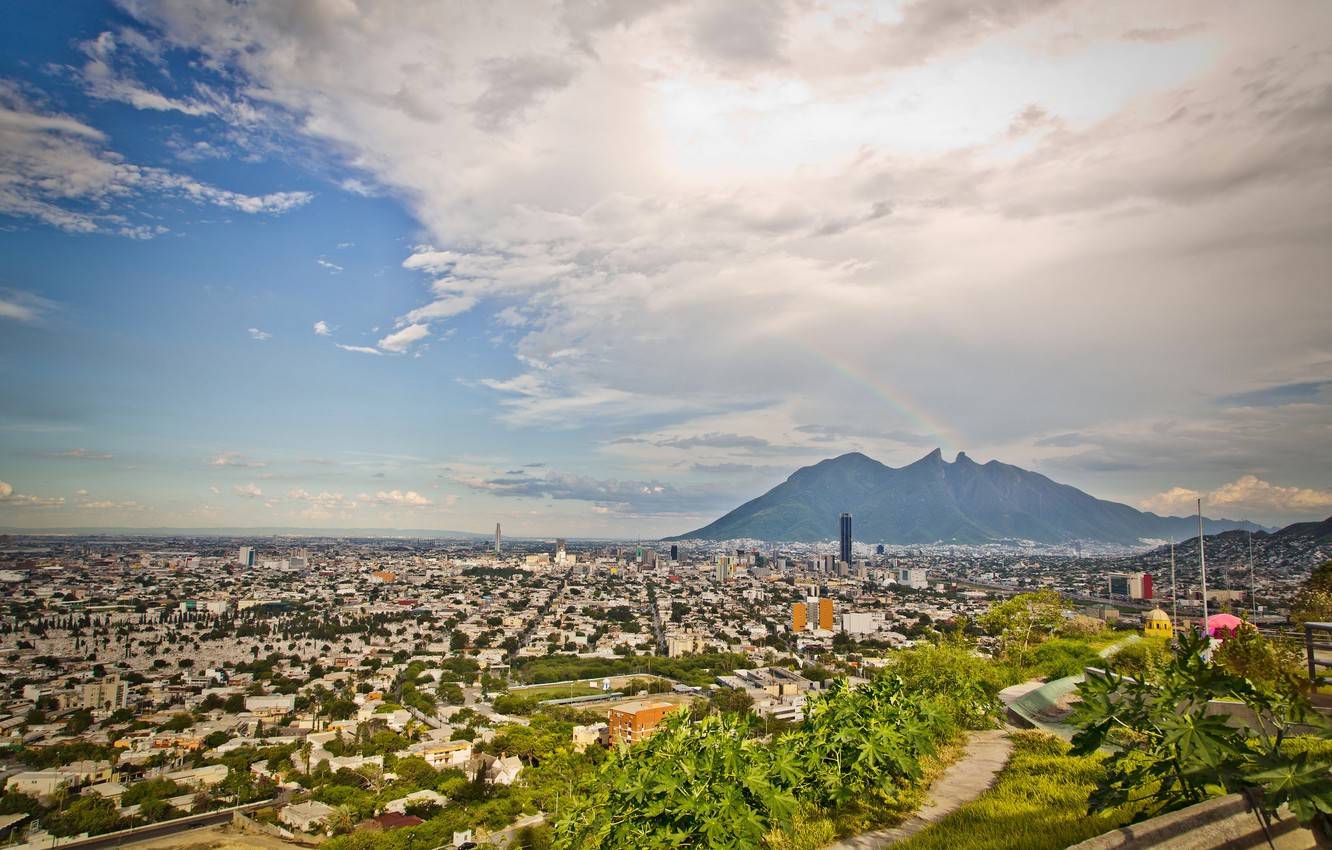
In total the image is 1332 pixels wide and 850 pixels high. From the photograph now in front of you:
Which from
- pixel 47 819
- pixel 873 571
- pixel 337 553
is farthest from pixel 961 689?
pixel 337 553

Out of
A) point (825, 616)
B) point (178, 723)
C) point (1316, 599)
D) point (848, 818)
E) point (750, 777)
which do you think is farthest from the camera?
point (825, 616)

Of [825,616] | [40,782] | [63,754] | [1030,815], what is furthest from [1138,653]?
[825,616]

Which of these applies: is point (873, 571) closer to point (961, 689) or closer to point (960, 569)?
point (960, 569)

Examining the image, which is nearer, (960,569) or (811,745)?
(811,745)

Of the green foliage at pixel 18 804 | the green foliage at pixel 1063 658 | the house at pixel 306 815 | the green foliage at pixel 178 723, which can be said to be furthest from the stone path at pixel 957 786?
the green foliage at pixel 178 723

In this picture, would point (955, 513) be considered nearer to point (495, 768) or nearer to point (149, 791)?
point (495, 768)

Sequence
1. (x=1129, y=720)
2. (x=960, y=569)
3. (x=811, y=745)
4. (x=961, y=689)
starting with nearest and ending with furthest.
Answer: (x=1129, y=720), (x=811, y=745), (x=961, y=689), (x=960, y=569)

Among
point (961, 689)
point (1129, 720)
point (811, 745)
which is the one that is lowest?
point (961, 689)
